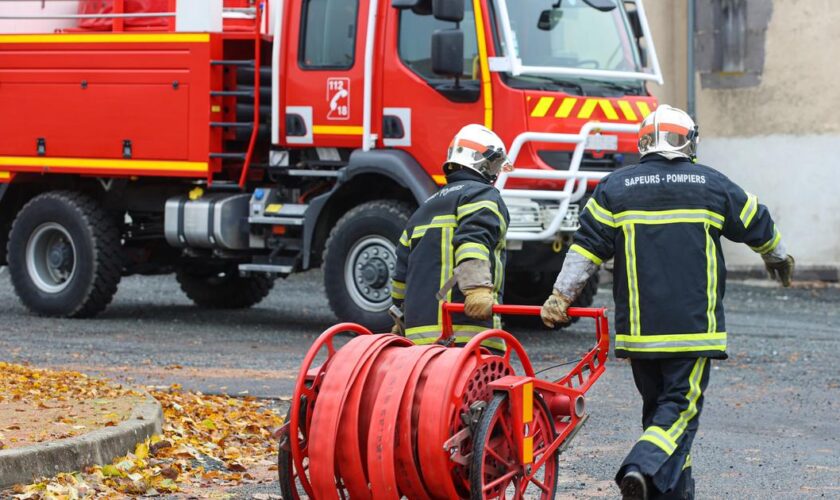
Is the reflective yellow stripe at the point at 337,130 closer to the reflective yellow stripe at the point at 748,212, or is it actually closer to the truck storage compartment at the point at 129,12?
the truck storage compartment at the point at 129,12

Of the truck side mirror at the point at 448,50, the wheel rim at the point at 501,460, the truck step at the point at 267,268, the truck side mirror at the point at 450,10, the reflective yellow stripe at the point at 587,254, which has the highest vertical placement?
the truck side mirror at the point at 450,10

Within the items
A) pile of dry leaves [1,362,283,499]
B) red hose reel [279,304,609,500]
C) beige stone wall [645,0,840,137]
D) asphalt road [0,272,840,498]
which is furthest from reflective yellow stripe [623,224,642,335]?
beige stone wall [645,0,840,137]

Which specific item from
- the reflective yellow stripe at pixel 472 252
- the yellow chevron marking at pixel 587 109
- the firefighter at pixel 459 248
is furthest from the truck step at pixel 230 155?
the reflective yellow stripe at pixel 472 252

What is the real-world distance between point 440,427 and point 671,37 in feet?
52.9

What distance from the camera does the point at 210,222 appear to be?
13586 mm

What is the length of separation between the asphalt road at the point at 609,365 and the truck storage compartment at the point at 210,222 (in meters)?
0.81

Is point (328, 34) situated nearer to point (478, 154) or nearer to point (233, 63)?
point (233, 63)

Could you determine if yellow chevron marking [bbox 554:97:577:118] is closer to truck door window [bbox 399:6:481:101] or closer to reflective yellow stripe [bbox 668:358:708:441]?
truck door window [bbox 399:6:481:101]

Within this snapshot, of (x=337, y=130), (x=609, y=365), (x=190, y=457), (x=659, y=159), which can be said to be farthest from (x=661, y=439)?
(x=337, y=130)

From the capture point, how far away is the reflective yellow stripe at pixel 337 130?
13.0 m

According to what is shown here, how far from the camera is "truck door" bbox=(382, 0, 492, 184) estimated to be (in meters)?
12.5

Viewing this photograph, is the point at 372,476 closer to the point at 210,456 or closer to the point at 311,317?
the point at 210,456

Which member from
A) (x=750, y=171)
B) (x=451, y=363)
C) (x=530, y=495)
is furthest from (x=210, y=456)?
(x=750, y=171)

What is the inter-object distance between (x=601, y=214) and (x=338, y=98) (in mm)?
6907
